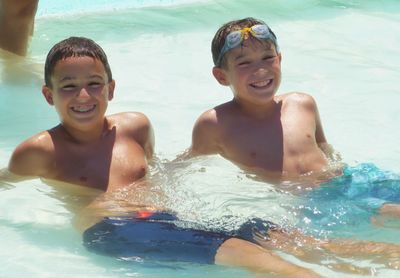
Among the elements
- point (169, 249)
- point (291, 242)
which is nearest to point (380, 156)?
point (291, 242)

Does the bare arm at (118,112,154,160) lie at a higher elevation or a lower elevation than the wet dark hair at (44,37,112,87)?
lower

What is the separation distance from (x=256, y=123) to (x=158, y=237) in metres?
1.05

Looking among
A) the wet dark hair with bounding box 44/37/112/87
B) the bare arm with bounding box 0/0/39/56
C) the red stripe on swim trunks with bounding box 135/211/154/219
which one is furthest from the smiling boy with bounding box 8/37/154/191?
A: the bare arm with bounding box 0/0/39/56

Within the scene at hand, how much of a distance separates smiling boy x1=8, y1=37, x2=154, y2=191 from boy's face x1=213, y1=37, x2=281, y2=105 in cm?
64

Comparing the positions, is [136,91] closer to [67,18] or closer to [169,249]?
[67,18]

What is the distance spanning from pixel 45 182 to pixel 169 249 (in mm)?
878

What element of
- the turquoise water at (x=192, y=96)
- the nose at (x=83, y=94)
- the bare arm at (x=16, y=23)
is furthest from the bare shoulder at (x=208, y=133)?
the bare arm at (x=16, y=23)

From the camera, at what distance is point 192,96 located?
5.65m

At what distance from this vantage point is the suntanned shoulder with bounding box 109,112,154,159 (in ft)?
13.4

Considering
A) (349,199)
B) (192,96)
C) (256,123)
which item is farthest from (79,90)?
(192,96)

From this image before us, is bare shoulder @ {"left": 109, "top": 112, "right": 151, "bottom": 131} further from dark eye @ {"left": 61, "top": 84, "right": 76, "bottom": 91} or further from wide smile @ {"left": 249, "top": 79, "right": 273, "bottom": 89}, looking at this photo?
wide smile @ {"left": 249, "top": 79, "right": 273, "bottom": 89}

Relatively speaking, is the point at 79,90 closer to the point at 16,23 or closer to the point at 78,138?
the point at 78,138

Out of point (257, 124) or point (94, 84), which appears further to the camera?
point (257, 124)

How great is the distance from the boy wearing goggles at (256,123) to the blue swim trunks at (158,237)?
2.02 ft
